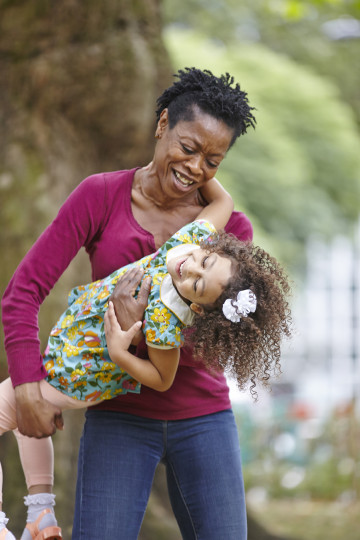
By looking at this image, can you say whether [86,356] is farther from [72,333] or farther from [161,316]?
[161,316]

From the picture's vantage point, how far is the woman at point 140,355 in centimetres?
264

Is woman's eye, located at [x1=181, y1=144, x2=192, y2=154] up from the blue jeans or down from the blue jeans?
up

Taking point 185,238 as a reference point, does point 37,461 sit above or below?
below

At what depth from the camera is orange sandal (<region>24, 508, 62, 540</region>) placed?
275cm

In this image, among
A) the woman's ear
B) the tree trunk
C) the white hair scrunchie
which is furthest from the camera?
the tree trunk

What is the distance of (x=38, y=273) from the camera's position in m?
2.68

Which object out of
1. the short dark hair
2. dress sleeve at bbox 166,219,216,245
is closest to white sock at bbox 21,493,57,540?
dress sleeve at bbox 166,219,216,245

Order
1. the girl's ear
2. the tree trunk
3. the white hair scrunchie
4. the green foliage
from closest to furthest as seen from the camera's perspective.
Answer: the white hair scrunchie
the girl's ear
the tree trunk
the green foliage

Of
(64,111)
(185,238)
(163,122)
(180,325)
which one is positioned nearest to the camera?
(180,325)

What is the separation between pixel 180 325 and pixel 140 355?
0.27 metres

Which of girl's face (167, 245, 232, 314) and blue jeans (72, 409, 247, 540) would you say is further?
blue jeans (72, 409, 247, 540)

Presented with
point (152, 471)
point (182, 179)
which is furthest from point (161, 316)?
point (152, 471)

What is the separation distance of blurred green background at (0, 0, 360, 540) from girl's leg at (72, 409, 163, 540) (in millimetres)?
673

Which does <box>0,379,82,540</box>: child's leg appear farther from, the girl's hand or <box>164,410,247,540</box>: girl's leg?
<box>164,410,247,540</box>: girl's leg
